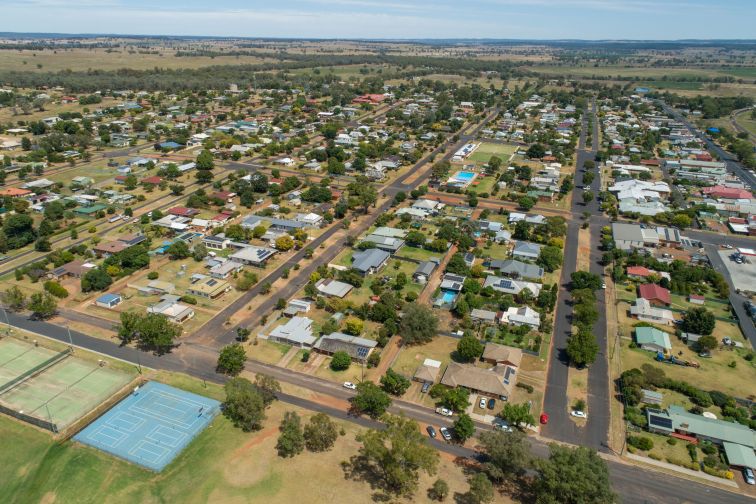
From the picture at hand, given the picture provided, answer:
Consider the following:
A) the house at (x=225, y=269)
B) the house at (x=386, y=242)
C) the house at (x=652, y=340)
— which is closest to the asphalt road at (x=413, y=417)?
the house at (x=225, y=269)

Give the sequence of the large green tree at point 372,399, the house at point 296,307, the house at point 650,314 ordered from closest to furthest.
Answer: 1. the large green tree at point 372,399
2. the house at point 650,314
3. the house at point 296,307

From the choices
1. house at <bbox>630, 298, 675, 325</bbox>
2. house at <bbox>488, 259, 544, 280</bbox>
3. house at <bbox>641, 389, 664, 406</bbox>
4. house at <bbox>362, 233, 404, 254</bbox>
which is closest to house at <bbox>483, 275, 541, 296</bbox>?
house at <bbox>488, 259, 544, 280</bbox>

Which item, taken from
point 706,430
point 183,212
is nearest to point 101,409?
point 183,212

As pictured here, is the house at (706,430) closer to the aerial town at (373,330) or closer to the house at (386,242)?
the aerial town at (373,330)

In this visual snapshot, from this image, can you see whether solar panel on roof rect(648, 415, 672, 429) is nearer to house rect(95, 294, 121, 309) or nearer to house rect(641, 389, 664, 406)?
house rect(641, 389, 664, 406)

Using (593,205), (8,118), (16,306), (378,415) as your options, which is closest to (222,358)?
(378,415)
